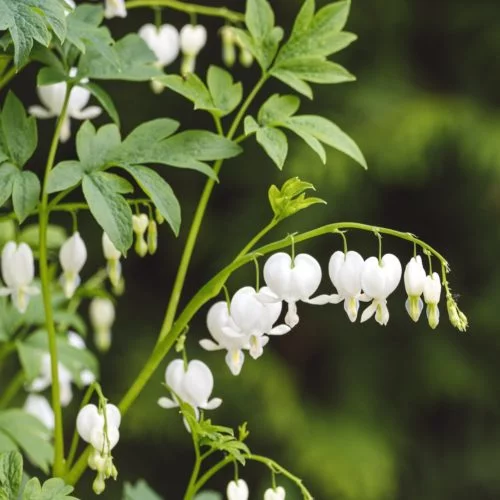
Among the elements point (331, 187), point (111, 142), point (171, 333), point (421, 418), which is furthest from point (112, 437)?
point (421, 418)

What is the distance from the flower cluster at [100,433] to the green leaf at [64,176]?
8.9 inches

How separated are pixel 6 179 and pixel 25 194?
0.03 metres

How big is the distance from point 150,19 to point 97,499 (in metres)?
1.50

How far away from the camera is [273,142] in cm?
114

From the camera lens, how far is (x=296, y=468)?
117 inches

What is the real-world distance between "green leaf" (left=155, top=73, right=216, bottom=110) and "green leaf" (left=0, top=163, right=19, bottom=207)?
→ 18cm

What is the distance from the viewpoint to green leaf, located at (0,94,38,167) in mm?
1115

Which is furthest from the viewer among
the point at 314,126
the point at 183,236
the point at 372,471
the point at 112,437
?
the point at 183,236

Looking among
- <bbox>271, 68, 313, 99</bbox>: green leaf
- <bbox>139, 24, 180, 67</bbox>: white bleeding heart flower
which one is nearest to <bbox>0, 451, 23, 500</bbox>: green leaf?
<bbox>271, 68, 313, 99</bbox>: green leaf

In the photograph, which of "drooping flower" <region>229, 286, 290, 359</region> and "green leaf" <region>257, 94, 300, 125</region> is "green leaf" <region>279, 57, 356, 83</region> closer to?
"green leaf" <region>257, 94, 300, 125</region>

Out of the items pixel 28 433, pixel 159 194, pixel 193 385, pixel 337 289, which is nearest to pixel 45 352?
pixel 28 433

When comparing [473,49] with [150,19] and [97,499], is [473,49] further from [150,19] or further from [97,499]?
[97,499]

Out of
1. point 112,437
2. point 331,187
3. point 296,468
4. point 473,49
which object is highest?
point 112,437

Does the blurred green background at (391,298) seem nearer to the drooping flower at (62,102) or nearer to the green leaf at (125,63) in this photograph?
the drooping flower at (62,102)
